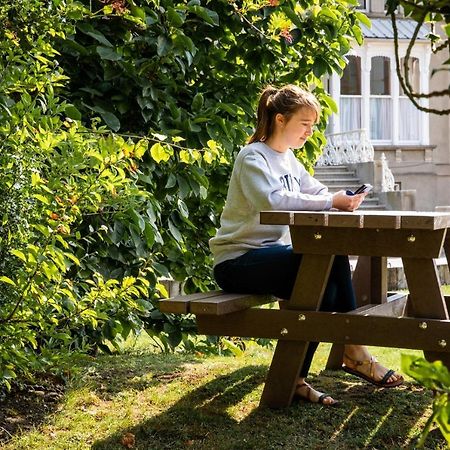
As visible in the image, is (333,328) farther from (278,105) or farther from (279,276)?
(278,105)

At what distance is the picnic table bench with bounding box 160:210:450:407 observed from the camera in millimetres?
3752

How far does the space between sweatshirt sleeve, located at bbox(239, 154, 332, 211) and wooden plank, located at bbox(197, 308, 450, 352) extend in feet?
1.57

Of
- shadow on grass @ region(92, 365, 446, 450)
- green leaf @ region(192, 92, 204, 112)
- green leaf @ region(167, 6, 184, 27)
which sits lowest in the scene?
shadow on grass @ region(92, 365, 446, 450)

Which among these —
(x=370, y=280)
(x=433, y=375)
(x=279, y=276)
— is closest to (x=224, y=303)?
(x=279, y=276)

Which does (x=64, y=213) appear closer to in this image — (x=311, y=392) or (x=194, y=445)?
(x=194, y=445)

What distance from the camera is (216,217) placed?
6.11 meters

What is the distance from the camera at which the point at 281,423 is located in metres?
3.85

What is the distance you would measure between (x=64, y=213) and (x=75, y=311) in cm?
44

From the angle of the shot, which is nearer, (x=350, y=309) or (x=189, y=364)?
(x=350, y=309)

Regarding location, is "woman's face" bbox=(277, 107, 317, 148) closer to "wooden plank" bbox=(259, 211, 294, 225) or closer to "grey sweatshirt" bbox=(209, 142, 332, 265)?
"grey sweatshirt" bbox=(209, 142, 332, 265)

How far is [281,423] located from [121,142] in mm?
1352

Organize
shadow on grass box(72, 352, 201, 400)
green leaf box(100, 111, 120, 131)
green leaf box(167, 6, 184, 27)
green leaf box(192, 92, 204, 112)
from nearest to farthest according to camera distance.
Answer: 1. shadow on grass box(72, 352, 201, 400)
2. green leaf box(167, 6, 184, 27)
3. green leaf box(100, 111, 120, 131)
4. green leaf box(192, 92, 204, 112)

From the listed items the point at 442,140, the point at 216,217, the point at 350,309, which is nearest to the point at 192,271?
the point at 216,217

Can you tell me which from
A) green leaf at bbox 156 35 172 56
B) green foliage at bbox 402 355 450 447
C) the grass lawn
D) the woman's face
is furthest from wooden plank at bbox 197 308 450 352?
green foliage at bbox 402 355 450 447
